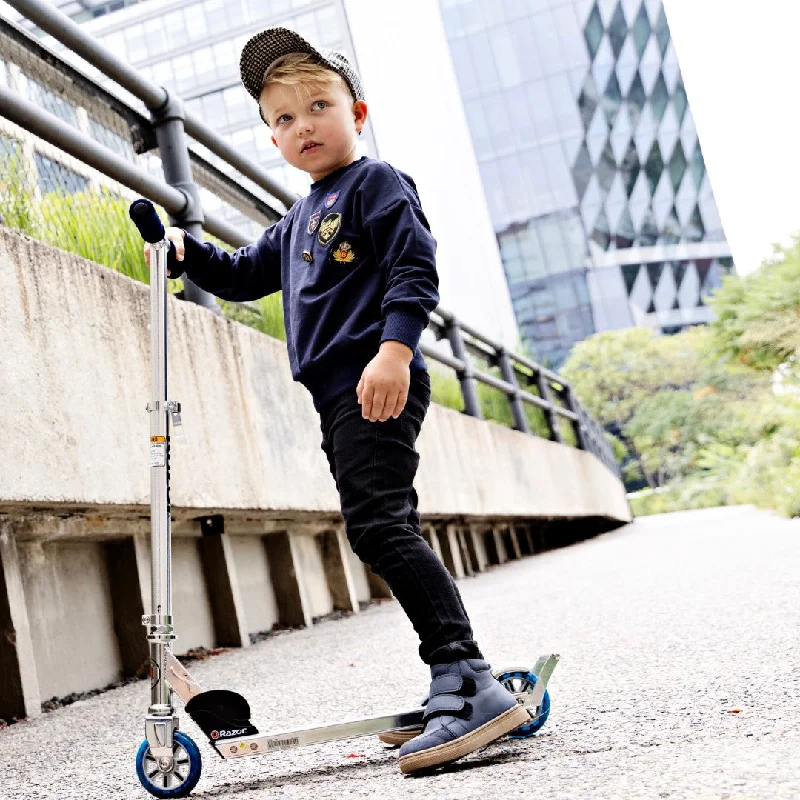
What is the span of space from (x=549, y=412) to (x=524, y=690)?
8.59 meters

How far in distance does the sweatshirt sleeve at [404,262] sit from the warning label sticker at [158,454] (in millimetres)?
459

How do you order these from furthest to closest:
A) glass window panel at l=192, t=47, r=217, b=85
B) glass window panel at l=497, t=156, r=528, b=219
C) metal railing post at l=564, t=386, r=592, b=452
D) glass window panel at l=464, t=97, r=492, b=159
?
glass window panel at l=464, t=97, r=492, b=159, glass window panel at l=497, t=156, r=528, b=219, glass window panel at l=192, t=47, r=217, b=85, metal railing post at l=564, t=386, r=592, b=452

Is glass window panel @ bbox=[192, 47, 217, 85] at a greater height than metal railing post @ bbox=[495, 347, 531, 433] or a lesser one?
greater

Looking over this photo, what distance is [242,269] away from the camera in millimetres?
2508

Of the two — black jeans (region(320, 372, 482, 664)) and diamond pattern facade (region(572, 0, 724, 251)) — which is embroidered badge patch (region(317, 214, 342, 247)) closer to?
black jeans (region(320, 372, 482, 664))

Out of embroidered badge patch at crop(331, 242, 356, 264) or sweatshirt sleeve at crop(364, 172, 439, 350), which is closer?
sweatshirt sleeve at crop(364, 172, 439, 350)

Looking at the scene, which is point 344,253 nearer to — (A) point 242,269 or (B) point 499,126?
(A) point 242,269

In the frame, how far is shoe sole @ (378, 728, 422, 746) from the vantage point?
2.03m

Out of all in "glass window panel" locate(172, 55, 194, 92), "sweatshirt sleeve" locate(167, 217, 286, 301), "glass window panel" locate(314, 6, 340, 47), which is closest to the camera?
"sweatshirt sleeve" locate(167, 217, 286, 301)

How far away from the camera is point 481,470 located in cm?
739

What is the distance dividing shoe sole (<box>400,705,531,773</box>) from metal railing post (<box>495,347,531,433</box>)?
7177mm

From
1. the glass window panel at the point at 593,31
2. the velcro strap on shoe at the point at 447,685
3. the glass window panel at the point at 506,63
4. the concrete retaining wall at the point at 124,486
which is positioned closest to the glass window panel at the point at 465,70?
the glass window panel at the point at 506,63

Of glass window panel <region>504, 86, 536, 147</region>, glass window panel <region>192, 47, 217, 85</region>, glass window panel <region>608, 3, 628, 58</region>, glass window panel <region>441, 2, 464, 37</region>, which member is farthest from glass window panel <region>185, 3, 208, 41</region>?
glass window panel <region>608, 3, 628, 58</region>

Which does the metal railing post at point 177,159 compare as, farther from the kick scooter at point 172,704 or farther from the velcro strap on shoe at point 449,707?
the velcro strap on shoe at point 449,707
